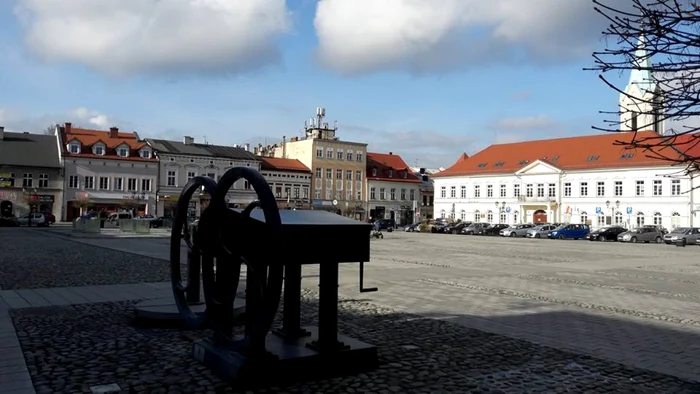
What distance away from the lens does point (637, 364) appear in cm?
641

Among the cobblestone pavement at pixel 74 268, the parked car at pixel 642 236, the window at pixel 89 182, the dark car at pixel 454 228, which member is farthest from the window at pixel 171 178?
the cobblestone pavement at pixel 74 268

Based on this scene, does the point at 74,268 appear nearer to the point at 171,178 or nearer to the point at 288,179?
the point at 171,178

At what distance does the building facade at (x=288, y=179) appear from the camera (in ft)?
254

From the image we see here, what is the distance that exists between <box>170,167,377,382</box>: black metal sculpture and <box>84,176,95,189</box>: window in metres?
63.9

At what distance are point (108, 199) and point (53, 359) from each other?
6426cm

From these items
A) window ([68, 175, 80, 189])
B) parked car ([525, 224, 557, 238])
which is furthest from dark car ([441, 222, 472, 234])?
window ([68, 175, 80, 189])

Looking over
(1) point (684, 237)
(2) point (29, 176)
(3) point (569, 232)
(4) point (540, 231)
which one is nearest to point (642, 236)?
(1) point (684, 237)

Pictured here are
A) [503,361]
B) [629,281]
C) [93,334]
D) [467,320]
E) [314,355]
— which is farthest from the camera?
[629,281]

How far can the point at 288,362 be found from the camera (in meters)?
5.30

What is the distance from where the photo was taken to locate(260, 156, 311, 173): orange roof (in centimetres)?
7756

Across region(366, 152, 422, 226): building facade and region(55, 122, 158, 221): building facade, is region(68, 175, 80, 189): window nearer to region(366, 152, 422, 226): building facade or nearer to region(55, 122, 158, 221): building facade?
region(55, 122, 158, 221): building facade

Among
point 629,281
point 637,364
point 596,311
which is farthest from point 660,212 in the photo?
point 637,364

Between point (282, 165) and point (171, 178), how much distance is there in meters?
15.7

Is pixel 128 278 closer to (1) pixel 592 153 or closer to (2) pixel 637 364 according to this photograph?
(2) pixel 637 364
